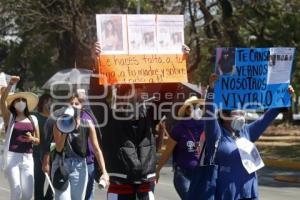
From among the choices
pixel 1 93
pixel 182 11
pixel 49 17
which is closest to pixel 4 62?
pixel 49 17

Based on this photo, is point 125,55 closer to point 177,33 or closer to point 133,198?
point 177,33

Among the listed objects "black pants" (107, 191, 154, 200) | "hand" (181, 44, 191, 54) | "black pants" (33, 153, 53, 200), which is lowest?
"black pants" (33, 153, 53, 200)

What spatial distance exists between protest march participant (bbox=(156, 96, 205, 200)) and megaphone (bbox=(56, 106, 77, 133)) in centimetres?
106

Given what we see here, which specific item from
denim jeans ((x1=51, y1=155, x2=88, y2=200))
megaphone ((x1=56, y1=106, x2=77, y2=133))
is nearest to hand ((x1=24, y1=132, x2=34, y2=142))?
denim jeans ((x1=51, y1=155, x2=88, y2=200))

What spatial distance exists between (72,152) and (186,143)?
1.18 m

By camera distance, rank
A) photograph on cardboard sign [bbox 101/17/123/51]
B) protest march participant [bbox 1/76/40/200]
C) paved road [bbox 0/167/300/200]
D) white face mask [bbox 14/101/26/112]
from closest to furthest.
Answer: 1. photograph on cardboard sign [bbox 101/17/123/51]
2. protest march participant [bbox 1/76/40/200]
3. white face mask [bbox 14/101/26/112]
4. paved road [bbox 0/167/300/200]

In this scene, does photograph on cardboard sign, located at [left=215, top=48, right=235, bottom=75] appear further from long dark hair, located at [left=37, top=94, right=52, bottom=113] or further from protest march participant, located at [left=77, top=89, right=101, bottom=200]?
long dark hair, located at [left=37, top=94, right=52, bottom=113]

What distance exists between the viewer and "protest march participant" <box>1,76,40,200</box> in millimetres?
8266

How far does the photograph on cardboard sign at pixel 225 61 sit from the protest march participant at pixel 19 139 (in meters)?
2.85

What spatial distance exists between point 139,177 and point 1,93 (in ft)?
10.9

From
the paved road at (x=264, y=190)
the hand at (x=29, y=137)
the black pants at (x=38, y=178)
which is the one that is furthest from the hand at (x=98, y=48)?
the paved road at (x=264, y=190)

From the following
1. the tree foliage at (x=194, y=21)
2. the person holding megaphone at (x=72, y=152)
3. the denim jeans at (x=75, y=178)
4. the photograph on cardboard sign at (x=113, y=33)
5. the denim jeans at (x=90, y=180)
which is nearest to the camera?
the photograph on cardboard sign at (x=113, y=33)

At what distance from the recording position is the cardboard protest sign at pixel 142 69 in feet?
21.1

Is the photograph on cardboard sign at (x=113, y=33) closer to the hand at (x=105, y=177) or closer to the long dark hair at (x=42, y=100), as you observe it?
the hand at (x=105, y=177)
